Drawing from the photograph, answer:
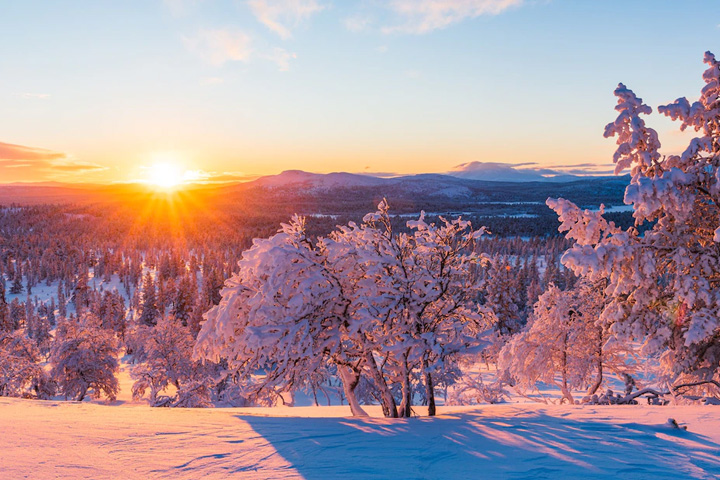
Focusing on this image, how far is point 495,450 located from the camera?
22.1 feet

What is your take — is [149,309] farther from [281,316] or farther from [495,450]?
[495,450]

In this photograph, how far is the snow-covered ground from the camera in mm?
5625

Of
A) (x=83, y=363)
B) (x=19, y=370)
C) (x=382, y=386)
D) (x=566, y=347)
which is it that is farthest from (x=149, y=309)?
(x=382, y=386)

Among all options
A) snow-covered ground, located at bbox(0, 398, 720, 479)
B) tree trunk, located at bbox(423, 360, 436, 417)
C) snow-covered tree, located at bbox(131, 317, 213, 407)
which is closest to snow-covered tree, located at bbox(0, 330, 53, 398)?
snow-covered tree, located at bbox(131, 317, 213, 407)

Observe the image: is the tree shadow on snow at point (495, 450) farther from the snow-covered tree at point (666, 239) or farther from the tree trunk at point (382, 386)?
the snow-covered tree at point (666, 239)

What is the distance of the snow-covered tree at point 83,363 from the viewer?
29.4m

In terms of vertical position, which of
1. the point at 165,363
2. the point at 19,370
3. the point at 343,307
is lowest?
the point at 165,363

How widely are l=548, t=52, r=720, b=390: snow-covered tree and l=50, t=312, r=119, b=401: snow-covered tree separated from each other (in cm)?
3129

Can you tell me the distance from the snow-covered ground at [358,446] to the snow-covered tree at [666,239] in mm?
2048

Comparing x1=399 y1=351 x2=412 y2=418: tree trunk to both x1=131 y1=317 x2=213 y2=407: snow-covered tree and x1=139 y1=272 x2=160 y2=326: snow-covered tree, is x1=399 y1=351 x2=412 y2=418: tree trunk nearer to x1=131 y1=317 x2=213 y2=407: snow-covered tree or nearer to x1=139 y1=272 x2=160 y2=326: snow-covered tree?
x1=131 y1=317 x2=213 y2=407: snow-covered tree

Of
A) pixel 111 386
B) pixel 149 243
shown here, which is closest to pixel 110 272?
pixel 149 243

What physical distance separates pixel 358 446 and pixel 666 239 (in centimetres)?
812

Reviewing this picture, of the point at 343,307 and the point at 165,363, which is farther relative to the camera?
the point at 165,363

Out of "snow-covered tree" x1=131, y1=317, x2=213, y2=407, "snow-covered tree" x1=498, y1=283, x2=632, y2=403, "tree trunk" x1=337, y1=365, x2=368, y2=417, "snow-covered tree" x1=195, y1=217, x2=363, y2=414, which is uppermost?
"snow-covered tree" x1=195, y1=217, x2=363, y2=414
